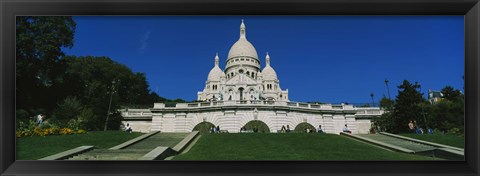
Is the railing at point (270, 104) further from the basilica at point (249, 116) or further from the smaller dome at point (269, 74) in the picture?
the smaller dome at point (269, 74)

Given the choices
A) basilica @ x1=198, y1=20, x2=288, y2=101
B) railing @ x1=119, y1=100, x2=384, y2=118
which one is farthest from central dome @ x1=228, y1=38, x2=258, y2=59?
railing @ x1=119, y1=100, x2=384, y2=118

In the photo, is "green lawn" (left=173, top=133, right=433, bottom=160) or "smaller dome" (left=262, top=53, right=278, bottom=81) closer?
"green lawn" (left=173, top=133, right=433, bottom=160)

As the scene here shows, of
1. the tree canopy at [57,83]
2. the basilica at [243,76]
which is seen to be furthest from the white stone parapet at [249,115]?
the basilica at [243,76]

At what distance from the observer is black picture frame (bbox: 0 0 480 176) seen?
634 cm

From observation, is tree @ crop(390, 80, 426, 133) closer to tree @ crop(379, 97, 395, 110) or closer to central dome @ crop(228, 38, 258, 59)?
tree @ crop(379, 97, 395, 110)

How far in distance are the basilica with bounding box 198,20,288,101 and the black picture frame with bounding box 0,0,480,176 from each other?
1459 inches

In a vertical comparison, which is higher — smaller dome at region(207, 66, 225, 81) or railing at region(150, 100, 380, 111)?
smaller dome at region(207, 66, 225, 81)
